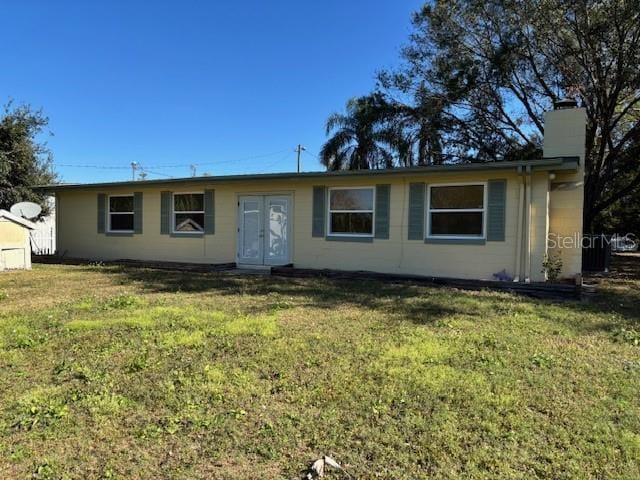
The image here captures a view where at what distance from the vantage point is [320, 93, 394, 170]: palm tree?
68.7 ft

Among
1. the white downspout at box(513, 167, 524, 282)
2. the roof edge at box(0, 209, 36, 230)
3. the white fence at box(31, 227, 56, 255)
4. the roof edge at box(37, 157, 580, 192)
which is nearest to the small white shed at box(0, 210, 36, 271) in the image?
the roof edge at box(0, 209, 36, 230)

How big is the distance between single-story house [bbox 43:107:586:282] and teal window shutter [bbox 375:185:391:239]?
0.9 inches

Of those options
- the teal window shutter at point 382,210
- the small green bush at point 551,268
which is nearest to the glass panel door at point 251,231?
the teal window shutter at point 382,210

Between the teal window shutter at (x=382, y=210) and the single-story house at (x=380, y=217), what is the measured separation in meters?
0.02

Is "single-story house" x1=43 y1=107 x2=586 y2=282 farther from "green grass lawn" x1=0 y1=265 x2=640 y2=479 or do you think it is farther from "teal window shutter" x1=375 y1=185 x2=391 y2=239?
"green grass lawn" x1=0 y1=265 x2=640 y2=479

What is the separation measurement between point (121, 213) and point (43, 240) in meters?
8.36

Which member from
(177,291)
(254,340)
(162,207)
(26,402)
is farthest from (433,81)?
(26,402)

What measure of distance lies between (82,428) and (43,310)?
431cm

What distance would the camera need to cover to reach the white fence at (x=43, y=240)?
67.1 ft

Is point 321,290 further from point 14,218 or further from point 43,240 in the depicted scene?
point 43,240

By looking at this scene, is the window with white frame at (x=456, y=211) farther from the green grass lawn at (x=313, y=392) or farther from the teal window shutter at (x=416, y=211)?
the green grass lawn at (x=313, y=392)

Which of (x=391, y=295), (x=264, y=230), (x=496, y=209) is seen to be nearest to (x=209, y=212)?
(x=264, y=230)

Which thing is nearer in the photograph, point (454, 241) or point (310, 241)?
point (454, 241)

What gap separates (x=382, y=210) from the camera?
37.7 feet
